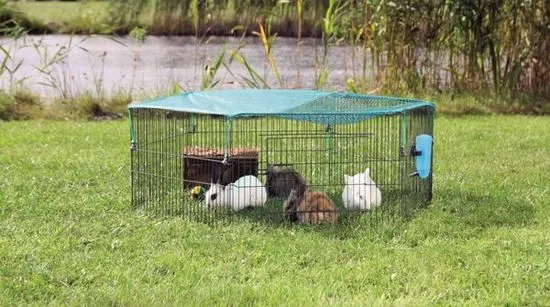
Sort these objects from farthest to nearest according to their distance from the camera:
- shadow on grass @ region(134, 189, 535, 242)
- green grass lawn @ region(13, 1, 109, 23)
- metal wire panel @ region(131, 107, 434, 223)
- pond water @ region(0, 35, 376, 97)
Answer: green grass lawn @ region(13, 1, 109, 23) → pond water @ region(0, 35, 376, 97) → metal wire panel @ region(131, 107, 434, 223) → shadow on grass @ region(134, 189, 535, 242)

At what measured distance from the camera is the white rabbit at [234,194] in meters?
4.54

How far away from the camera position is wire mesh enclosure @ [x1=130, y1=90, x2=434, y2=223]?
443cm

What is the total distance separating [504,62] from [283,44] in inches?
339

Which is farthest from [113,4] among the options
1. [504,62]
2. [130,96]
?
→ [504,62]

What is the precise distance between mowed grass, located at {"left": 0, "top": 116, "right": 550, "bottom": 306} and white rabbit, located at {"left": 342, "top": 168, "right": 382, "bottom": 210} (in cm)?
28

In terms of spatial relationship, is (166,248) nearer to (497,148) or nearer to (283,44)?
(497,148)

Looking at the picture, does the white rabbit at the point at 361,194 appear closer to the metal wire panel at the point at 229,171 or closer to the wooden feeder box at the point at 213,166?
the metal wire panel at the point at 229,171

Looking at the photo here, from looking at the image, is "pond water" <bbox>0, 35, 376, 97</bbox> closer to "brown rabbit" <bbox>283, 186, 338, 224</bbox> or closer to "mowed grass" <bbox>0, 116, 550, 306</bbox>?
"mowed grass" <bbox>0, 116, 550, 306</bbox>

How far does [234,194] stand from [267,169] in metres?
0.45

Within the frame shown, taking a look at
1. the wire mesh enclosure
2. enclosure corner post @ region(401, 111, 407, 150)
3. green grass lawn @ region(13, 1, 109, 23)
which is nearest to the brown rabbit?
the wire mesh enclosure

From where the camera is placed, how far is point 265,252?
382 cm

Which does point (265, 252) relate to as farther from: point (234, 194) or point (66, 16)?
point (66, 16)

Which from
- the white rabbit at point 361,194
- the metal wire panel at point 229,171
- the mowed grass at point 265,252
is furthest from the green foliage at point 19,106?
the white rabbit at point 361,194

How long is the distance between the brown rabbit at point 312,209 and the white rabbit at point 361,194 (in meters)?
0.19
